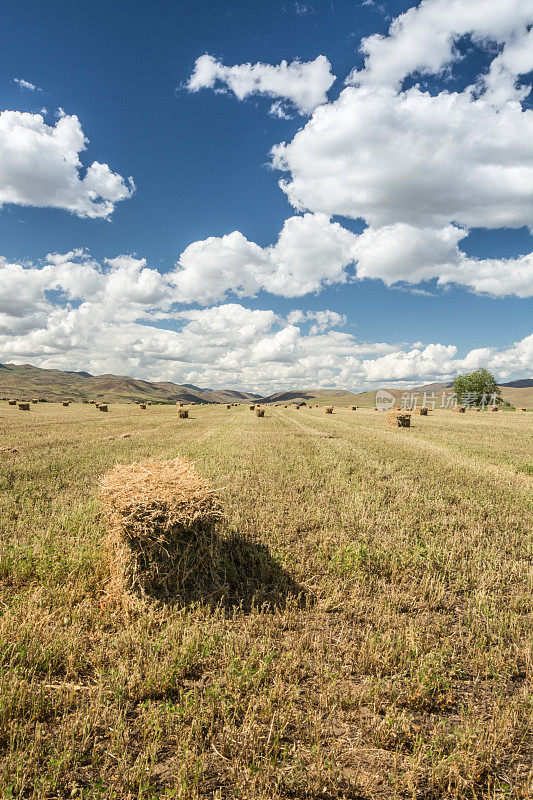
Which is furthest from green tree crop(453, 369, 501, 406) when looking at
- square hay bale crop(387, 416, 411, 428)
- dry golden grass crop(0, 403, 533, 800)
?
dry golden grass crop(0, 403, 533, 800)

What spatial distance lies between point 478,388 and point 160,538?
122316 mm

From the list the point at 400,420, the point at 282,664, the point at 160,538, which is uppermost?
the point at 400,420

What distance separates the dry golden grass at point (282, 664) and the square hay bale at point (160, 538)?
1.13 ft

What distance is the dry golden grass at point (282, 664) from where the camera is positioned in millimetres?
3203

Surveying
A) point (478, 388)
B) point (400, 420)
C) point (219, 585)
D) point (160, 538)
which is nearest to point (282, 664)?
point (219, 585)

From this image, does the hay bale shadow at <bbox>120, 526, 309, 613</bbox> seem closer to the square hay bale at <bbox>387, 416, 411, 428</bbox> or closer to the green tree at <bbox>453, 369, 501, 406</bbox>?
the square hay bale at <bbox>387, 416, 411, 428</bbox>

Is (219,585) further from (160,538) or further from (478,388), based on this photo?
(478,388)

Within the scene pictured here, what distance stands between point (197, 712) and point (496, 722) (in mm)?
2915

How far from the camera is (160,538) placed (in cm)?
584

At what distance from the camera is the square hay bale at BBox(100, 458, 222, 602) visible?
5875 millimetres

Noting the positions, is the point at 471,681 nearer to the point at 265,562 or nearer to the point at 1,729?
the point at 265,562

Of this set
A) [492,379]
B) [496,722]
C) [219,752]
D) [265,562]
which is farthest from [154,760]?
[492,379]

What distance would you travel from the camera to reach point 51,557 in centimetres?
656

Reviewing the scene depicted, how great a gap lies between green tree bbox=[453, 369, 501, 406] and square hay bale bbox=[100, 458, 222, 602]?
11743 centimetres
